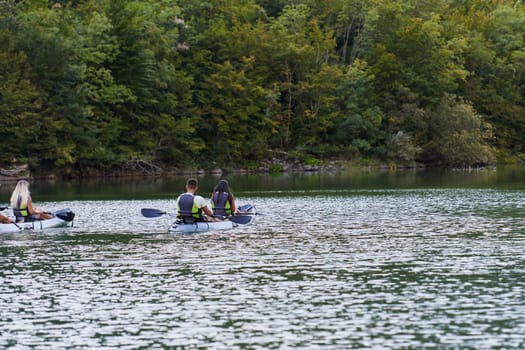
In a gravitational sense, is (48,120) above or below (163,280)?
above

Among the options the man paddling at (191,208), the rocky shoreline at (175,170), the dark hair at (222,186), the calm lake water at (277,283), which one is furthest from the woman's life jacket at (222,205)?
the rocky shoreline at (175,170)

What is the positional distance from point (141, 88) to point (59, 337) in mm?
64874

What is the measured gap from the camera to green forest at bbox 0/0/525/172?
2908 inches

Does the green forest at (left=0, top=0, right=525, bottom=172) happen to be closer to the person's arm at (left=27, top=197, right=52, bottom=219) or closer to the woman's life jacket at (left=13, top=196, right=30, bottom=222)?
the person's arm at (left=27, top=197, right=52, bottom=219)

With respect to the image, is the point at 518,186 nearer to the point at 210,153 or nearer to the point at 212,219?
the point at 212,219

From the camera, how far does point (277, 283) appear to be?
21.2 m

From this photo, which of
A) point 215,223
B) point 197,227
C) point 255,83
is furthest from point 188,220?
point 255,83

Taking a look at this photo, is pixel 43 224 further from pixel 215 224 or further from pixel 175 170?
pixel 175 170

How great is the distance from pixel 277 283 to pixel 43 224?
15.3m

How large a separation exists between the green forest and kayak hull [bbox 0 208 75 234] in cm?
3718

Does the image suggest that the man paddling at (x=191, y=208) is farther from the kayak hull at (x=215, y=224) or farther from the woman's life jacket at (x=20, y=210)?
the woman's life jacket at (x=20, y=210)

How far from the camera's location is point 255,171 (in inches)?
3423

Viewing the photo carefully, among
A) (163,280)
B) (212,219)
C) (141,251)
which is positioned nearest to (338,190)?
(212,219)

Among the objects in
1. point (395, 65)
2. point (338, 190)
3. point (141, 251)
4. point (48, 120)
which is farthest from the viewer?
point (395, 65)
